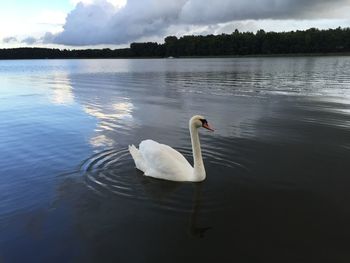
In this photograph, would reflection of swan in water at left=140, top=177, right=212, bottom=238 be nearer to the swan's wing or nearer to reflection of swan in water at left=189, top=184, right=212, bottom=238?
reflection of swan in water at left=189, top=184, right=212, bottom=238

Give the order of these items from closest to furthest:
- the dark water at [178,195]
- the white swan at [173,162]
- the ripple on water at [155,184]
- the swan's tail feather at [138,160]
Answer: the dark water at [178,195], the ripple on water at [155,184], the white swan at [173,162], the swan's tail feather at [138,160]

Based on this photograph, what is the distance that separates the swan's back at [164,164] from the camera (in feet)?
30.0

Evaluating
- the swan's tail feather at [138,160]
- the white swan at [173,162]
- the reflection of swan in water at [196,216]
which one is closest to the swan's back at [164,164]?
the white swan at [173,162]

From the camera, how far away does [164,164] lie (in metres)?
9.18

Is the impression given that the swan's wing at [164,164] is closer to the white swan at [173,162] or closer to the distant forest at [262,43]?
the white swan at [173,162]

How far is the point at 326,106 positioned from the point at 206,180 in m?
12.4

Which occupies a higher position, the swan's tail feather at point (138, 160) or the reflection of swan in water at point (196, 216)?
the swan's tail feather at point (138, 160)

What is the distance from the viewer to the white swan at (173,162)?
9133 mm

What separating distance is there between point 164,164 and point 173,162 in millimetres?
212

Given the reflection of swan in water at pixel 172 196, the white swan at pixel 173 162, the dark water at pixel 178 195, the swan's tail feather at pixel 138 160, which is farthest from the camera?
the swan's tail feather at pixel 138 160

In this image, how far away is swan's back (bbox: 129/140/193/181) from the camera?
9156 mm

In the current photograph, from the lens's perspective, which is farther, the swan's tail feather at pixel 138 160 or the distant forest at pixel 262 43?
the distant forest at pixel 262 43

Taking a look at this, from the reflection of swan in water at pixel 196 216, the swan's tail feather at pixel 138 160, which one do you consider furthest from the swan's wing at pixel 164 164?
the reflection of swan in water at pixel 196 216

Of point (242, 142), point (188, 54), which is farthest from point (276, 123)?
point (188, 54)
